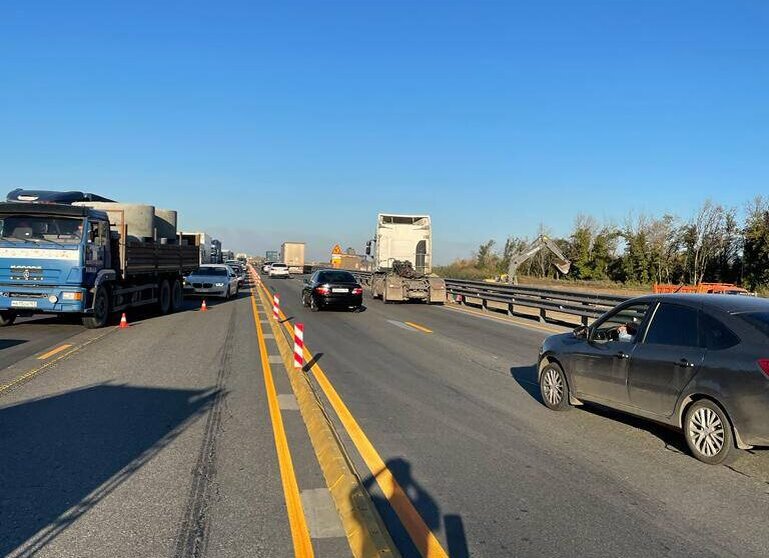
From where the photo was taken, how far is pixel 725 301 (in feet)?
20.3

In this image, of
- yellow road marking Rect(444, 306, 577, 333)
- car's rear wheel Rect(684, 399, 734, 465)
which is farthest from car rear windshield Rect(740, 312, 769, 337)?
yellow road marking Rect(444, 306, 577, 333)

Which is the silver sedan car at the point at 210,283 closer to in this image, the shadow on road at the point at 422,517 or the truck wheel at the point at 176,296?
the truck wheel at the point at 176,296

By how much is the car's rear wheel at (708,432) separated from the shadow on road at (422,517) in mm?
2711

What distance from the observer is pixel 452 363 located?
11.4 meters

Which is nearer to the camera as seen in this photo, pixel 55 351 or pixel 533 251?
pixel 55 351

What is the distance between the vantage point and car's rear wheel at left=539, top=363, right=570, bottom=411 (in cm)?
760

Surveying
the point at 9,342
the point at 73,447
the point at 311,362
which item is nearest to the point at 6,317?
the point at 9,342

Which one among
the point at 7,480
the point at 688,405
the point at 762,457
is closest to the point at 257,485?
the point at 7,480

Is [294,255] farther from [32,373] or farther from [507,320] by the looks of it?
[32,373]

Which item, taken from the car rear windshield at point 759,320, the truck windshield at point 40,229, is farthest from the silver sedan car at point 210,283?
the car rear windshield at point 759,320

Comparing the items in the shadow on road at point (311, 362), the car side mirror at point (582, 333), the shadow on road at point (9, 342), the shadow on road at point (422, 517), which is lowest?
the shadow on road at point (9, 342)

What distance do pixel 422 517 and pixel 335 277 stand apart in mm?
18947

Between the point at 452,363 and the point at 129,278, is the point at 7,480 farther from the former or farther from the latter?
the point at 129,278

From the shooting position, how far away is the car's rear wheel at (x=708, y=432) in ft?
17.8
